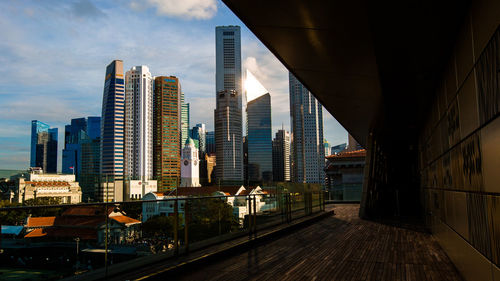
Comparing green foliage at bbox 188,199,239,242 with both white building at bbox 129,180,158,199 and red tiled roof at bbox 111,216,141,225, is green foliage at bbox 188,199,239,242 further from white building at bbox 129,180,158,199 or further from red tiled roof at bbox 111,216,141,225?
white building at bbox 129,180,158,199

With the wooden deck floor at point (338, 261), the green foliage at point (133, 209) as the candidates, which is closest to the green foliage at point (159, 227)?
the green foliage at point (133, 209)

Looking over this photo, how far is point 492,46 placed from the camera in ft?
9.23

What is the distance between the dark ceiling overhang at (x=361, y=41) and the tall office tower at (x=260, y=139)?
173 metres

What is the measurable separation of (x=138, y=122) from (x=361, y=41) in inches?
6560

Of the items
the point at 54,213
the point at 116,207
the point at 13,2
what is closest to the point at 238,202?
the point at 116,207

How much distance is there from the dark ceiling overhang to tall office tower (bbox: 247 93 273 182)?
173 m

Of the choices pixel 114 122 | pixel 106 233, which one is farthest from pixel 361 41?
pixel 114 122

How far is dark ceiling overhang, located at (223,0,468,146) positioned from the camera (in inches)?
152

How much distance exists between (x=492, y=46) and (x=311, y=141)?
651ft

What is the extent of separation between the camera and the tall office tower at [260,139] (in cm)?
18212

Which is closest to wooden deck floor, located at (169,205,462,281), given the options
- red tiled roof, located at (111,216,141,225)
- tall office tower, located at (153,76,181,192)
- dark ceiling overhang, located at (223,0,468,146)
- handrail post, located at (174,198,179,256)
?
handrail post, located at (174,198,179,256)

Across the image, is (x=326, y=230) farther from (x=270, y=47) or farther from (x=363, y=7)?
(x=363, y=7)

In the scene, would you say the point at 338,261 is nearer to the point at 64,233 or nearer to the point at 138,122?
the point at 64,233

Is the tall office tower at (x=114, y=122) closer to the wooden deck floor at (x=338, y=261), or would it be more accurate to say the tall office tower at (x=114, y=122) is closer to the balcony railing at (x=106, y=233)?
the wooden deck floor at (x=338, y=261)
